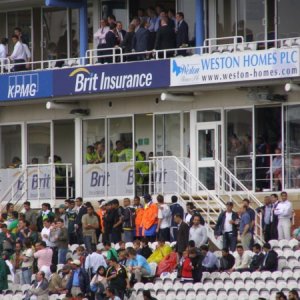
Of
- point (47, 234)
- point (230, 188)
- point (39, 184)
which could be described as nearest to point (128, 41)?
point (39, 184)

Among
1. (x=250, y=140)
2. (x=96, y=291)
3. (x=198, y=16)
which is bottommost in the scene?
(x=96, y=291)

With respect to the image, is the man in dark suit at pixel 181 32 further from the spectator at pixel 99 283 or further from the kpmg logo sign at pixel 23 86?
the spectator at pixel 99 283

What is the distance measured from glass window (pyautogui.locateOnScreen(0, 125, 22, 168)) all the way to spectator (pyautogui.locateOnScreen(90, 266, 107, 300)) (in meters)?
9.81

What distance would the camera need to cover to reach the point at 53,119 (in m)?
41.8

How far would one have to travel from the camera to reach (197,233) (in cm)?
3400

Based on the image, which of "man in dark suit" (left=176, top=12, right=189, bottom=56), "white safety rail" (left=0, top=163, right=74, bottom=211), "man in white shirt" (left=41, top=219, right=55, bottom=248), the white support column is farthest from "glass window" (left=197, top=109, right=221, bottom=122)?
"man in white shirt" (left=41, top=219, right=55, bottom=248)

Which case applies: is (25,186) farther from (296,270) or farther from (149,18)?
(296,270)

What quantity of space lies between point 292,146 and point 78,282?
6.27m

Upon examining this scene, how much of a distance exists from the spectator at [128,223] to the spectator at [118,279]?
2768mm

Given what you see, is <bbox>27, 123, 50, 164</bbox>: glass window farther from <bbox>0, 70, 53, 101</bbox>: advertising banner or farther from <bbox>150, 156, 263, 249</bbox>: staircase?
<bbox>150, 156, 263, 249</bbox>: staircase

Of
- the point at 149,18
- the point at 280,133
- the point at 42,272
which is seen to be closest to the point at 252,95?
the point at 280,133

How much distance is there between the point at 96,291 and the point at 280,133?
642 centimetres

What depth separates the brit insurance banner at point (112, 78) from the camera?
38.0m

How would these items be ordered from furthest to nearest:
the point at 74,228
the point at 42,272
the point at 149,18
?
the point at 149,18, the point at 74,228, the point at 42,272
